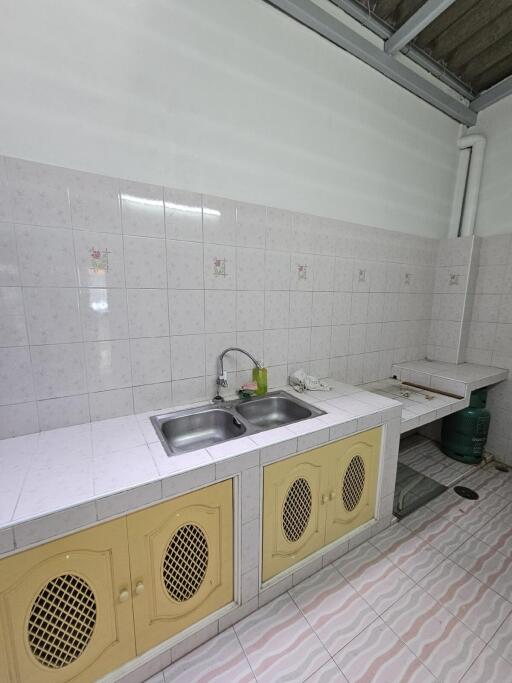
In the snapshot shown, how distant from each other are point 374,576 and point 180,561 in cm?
104

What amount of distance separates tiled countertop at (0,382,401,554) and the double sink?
93 mm

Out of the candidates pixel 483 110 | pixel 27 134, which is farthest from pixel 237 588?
pixel 483 110

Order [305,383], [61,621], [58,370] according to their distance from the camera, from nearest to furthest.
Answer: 1. [61,621]
2. [58,370]
3. [305,383]

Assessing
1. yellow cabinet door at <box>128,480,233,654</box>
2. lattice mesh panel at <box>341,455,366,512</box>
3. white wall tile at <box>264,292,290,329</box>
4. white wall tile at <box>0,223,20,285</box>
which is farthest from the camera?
white wall tile at <box>264,292,290,329</box>

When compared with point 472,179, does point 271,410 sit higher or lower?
lower

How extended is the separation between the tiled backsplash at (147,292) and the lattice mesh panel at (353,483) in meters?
0.64

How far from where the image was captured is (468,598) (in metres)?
1.37

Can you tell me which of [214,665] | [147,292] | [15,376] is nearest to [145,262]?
[147,292]

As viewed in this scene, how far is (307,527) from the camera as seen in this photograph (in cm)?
142

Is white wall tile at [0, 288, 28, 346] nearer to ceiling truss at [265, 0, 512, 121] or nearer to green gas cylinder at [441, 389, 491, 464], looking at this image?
ceiling truss at [265, 0, 512, 121]

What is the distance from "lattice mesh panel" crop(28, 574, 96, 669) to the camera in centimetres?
85

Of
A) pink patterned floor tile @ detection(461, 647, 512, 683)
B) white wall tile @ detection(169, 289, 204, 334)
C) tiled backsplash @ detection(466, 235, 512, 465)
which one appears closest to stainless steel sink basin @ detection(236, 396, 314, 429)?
white wall tile @ detection(169, 289, 204, 334)

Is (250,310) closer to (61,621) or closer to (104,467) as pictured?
(104,467)

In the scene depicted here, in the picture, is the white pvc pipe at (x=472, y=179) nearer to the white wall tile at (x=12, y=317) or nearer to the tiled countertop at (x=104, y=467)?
the tiled countertop at (x=104, y=467)
